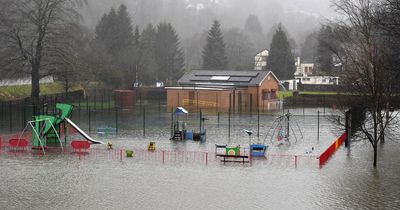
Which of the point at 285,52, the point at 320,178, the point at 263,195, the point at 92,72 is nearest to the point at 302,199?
the point at 263,195

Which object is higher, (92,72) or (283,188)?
(92,72)

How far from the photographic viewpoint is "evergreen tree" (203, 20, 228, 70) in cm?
9012

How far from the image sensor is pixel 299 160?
26875 mm

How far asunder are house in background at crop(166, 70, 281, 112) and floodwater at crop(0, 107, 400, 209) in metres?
26.4

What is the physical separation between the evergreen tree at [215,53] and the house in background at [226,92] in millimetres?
25367

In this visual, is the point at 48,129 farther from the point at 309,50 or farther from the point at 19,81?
the point at 309,50

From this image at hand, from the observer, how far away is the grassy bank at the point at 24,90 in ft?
179

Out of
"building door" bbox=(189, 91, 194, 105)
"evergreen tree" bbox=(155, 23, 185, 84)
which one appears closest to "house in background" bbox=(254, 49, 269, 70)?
"evergreen tree" bbox=(155, 23, 185, 84)

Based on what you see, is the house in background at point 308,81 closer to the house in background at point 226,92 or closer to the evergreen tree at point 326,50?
the evergreen tree at point 326,50

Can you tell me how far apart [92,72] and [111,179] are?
44142 millimetres

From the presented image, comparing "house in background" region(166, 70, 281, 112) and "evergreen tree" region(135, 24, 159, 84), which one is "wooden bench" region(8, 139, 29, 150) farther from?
"evergreen tree" region(135, 24, 159, 84)

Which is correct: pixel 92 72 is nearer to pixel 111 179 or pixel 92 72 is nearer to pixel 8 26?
pixel 8 26

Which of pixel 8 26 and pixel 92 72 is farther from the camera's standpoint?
pixel 92 72

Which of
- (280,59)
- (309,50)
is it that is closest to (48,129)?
(280,59)
